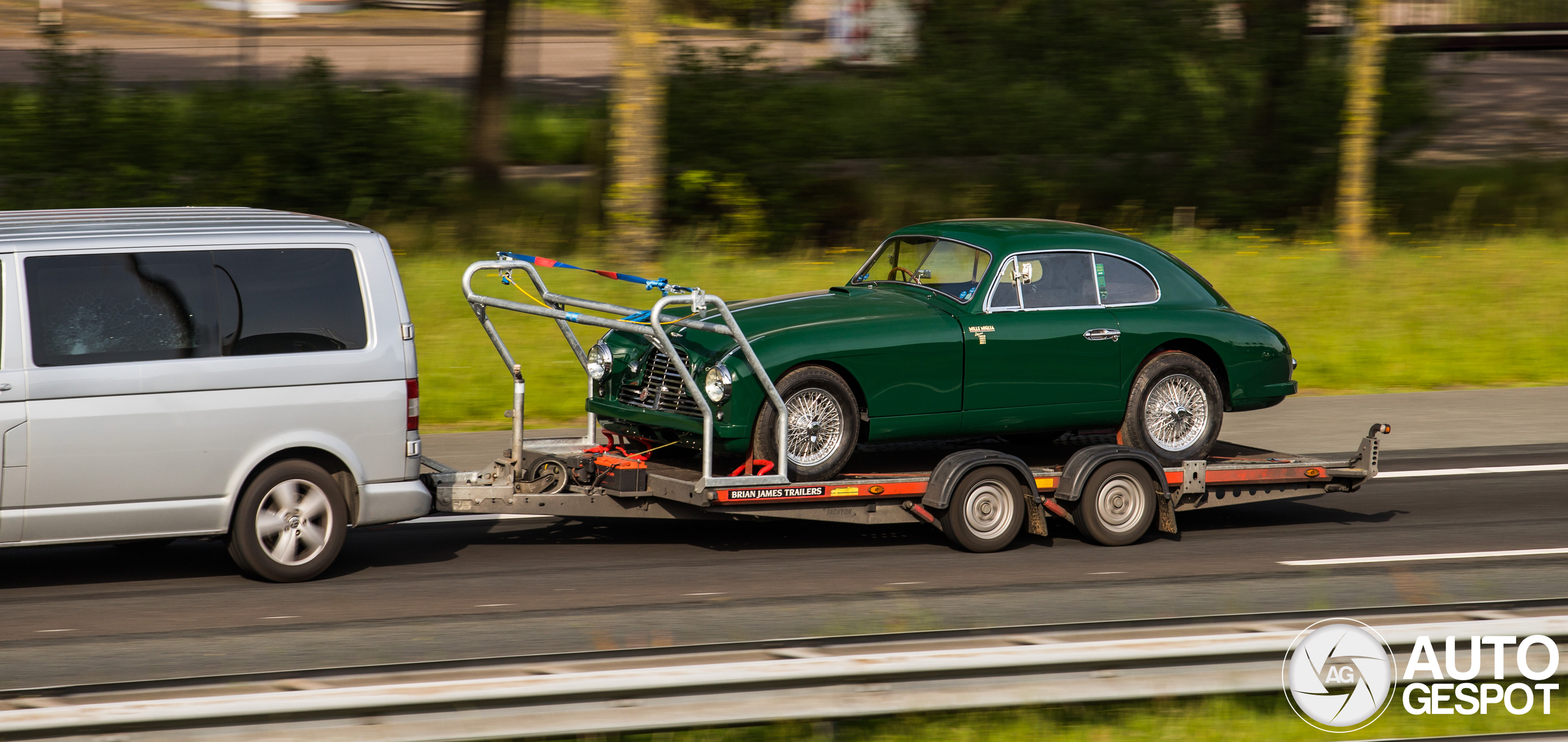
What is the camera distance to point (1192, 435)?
9.41 m

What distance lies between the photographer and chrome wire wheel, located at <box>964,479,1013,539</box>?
8.60 metres

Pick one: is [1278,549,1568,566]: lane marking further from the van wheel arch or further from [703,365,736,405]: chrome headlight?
the van wheel arch

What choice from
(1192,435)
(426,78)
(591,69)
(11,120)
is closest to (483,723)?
(1192,435)

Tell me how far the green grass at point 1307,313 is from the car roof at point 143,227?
4.71 metres

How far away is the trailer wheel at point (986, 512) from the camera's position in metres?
8.53

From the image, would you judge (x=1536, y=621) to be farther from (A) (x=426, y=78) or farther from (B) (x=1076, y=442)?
(A) (x=426, y=78)

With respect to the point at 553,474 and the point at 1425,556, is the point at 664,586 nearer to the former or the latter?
the point at 553,474

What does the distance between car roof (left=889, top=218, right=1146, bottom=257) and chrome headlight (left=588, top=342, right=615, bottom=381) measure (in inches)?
81.5

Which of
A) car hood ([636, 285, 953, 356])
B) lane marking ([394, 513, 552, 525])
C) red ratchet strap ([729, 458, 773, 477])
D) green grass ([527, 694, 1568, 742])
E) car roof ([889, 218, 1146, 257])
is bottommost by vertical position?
lane marking ([394, 513, 552, 525])

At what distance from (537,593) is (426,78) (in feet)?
56.6

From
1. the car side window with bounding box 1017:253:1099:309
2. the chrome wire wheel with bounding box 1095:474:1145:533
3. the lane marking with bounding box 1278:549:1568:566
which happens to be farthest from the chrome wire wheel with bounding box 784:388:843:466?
the lane marking with bounding box 1278:549:1568:566

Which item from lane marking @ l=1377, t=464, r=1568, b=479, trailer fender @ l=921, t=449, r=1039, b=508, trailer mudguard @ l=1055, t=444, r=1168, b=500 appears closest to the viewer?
trailer fender @ l=921, t=449, r=1039, b=508

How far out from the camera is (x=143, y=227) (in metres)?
7.54

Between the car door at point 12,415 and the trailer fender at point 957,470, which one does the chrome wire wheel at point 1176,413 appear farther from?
the car door at point 12,415
